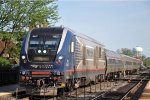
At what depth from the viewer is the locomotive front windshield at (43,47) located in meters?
21.5

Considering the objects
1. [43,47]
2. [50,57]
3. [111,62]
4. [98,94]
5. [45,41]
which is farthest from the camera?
[111,62]

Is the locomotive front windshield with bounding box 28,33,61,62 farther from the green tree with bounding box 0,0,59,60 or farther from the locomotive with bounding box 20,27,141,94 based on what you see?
the green tree with bounding box 0,0,59,60

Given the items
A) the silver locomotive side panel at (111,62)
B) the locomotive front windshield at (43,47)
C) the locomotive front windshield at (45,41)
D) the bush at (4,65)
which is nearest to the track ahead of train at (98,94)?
the locomotive front windshield at (43,47)

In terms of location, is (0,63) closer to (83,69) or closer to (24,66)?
(83,69)

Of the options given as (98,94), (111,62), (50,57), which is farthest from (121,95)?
(111,62)

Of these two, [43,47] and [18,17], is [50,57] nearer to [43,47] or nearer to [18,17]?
[43,47]

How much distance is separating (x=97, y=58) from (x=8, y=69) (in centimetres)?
694

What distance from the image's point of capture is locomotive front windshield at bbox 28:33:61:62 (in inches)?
848

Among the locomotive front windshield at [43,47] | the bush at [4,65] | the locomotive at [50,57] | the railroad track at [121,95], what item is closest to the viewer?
the locomotive at [50,57]

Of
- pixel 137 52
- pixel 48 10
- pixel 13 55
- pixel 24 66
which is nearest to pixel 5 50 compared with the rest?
pixel 13 55

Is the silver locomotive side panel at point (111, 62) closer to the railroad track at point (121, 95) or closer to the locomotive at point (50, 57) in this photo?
the railroad track at point (121, 95)

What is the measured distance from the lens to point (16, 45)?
38.1 m

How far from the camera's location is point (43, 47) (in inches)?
862

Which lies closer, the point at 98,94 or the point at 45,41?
the point at 45,41
